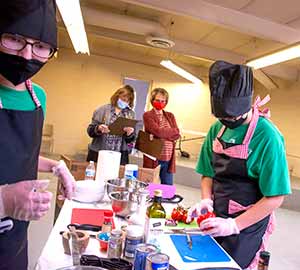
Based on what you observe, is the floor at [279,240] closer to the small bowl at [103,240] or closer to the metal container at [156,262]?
the small bowl at [103,240]

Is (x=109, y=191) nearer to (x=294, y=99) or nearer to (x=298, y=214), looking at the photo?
(x=298, y=214)

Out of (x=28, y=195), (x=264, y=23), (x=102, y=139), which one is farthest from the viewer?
(x=264, y=23)

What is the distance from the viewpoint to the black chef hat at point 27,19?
109 cm

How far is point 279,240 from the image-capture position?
394 centimetres

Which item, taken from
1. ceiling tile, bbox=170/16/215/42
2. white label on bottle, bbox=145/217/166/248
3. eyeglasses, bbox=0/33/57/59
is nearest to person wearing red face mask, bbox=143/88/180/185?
ceiling tile, bbox=170/16/215/42

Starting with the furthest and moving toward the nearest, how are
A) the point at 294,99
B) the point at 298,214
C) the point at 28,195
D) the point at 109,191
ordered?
the point at 294,99 → the point at 298,214 → the point at 109,191 → the point at 28,195

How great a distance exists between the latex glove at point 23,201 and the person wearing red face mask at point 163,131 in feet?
10.6

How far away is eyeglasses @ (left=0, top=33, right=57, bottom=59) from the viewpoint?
111cm

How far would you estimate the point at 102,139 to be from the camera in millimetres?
3459

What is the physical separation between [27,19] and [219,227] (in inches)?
46.4

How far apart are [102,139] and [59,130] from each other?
5.09 metres

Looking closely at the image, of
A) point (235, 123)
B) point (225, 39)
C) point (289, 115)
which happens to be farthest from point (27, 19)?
point (289, 115)

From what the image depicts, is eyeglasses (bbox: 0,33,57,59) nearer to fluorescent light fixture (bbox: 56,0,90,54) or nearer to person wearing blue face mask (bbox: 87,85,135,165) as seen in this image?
fluorescent light fixture (bbox: 56,0,90,54)

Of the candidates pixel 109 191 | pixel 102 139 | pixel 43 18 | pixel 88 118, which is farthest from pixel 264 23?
pixel 88 118
